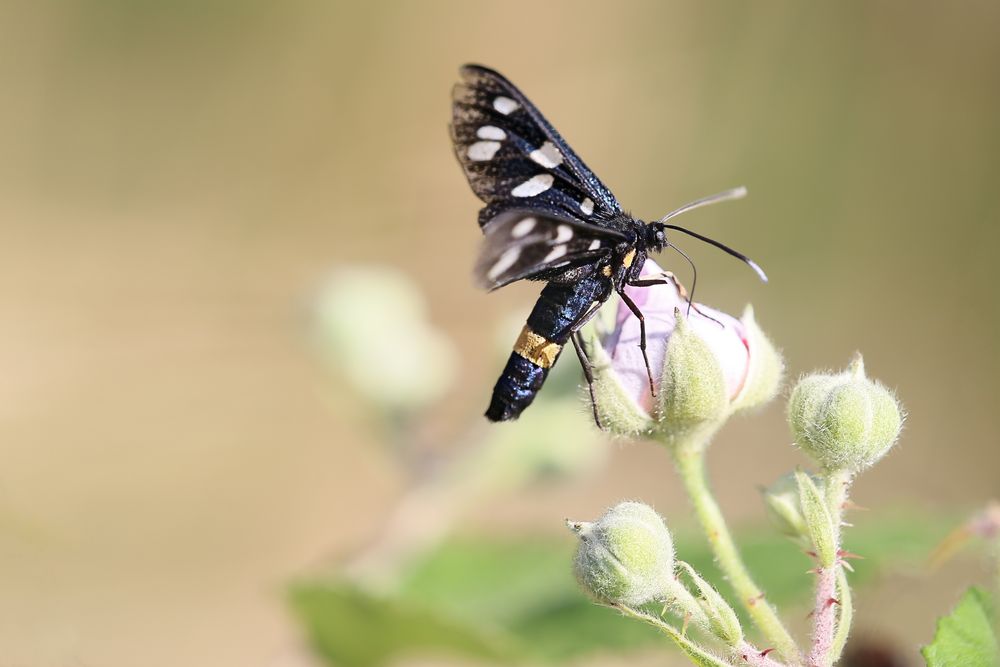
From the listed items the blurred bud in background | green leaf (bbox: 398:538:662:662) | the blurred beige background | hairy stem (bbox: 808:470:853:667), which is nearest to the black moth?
hairy stem (bbox: 808:470:853:667)

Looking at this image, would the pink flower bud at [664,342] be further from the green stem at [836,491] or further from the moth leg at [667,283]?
the green stem at [836,491]

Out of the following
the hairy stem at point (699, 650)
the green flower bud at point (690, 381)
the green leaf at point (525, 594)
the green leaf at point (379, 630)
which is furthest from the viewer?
the green leaf at point (525, 594)

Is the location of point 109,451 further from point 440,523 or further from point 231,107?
point 440,523

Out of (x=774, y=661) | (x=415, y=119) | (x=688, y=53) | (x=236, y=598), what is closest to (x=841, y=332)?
(x=688, y=53)

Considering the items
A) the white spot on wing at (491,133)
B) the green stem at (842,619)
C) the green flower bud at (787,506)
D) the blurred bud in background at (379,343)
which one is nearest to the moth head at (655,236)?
the white spot on wing at (491,133)

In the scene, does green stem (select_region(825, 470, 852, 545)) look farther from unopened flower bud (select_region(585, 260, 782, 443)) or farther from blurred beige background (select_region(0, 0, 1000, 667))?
blurred beige background (select_region(0, 0, 1000, 667))
